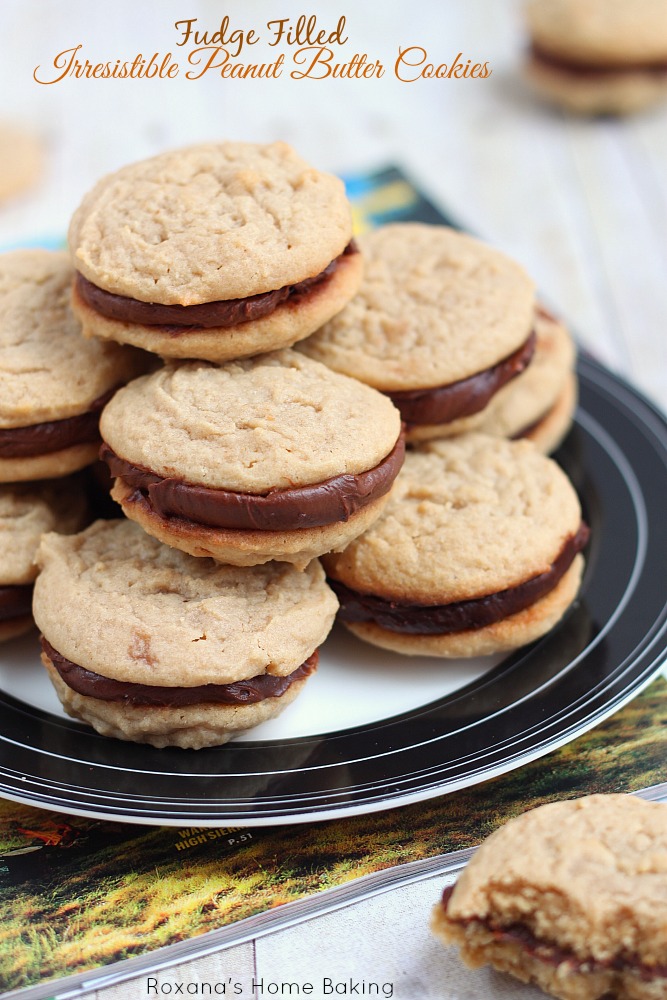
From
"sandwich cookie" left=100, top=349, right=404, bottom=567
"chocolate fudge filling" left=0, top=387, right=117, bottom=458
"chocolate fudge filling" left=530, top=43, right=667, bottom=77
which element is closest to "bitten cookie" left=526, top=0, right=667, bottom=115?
"chocolate fudge filling" left=530, top=43, right=667, bottom=77

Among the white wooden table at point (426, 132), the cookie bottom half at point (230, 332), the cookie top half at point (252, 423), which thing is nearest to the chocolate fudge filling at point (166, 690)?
the cookie top half at point (252, 423)

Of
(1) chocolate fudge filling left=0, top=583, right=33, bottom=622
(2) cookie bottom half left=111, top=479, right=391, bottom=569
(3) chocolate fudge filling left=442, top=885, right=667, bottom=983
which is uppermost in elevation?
(2) cookie bottom half left=111, top=479, right=391, bottom=569

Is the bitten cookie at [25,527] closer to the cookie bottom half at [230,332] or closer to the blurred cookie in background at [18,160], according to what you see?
the cookie bottom half at [230,332]

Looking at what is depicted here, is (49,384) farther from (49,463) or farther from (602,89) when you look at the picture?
(602,89)

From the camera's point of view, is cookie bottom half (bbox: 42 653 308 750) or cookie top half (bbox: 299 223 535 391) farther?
cookie top half (bbox: 299 223 535 391)

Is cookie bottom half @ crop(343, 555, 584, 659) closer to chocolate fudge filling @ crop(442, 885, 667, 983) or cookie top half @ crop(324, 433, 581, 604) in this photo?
cookie top half @ crop(324, 433, 581, 604)

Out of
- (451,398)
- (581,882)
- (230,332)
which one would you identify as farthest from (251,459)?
(581,882)

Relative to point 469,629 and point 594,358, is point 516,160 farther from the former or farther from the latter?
point 469,629
